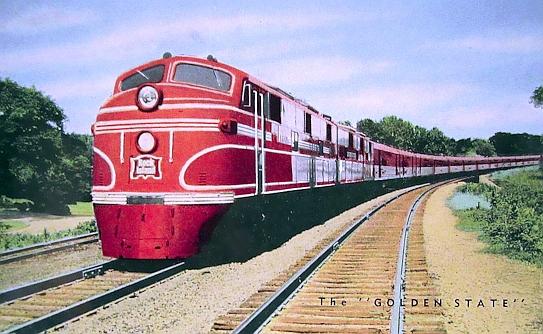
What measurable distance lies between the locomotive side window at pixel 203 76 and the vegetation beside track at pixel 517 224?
23.3ft

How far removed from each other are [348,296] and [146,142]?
4.53 metres

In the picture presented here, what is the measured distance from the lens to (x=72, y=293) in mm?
8023

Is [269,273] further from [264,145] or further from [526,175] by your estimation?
[526,175]

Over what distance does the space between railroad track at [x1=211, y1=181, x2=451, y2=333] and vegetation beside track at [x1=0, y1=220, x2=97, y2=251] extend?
816cm

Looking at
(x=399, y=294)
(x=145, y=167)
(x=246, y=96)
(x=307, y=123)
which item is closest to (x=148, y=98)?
(x=145, y=167)

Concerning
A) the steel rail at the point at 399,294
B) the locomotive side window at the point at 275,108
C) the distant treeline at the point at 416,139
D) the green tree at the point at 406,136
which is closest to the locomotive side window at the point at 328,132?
the locomotive side window at the point at 275,108

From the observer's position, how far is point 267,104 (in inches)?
474

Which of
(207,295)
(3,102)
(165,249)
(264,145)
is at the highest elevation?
(3,102)

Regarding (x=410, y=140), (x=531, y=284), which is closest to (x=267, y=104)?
(x=531, y=284)

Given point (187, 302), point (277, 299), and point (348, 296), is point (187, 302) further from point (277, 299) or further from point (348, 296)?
point (348, 296)

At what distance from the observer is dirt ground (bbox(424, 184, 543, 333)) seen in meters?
6.21

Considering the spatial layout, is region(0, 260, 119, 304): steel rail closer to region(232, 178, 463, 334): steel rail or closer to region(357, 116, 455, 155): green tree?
region(232, 178, 463, 334): steel rail

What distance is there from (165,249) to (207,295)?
1.27 m

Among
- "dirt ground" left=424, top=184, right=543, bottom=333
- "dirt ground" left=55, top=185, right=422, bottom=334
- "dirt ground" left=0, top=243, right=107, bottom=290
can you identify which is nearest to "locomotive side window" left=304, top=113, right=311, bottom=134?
"dirt ground" left=424, top=184, right=543, bottom=333
